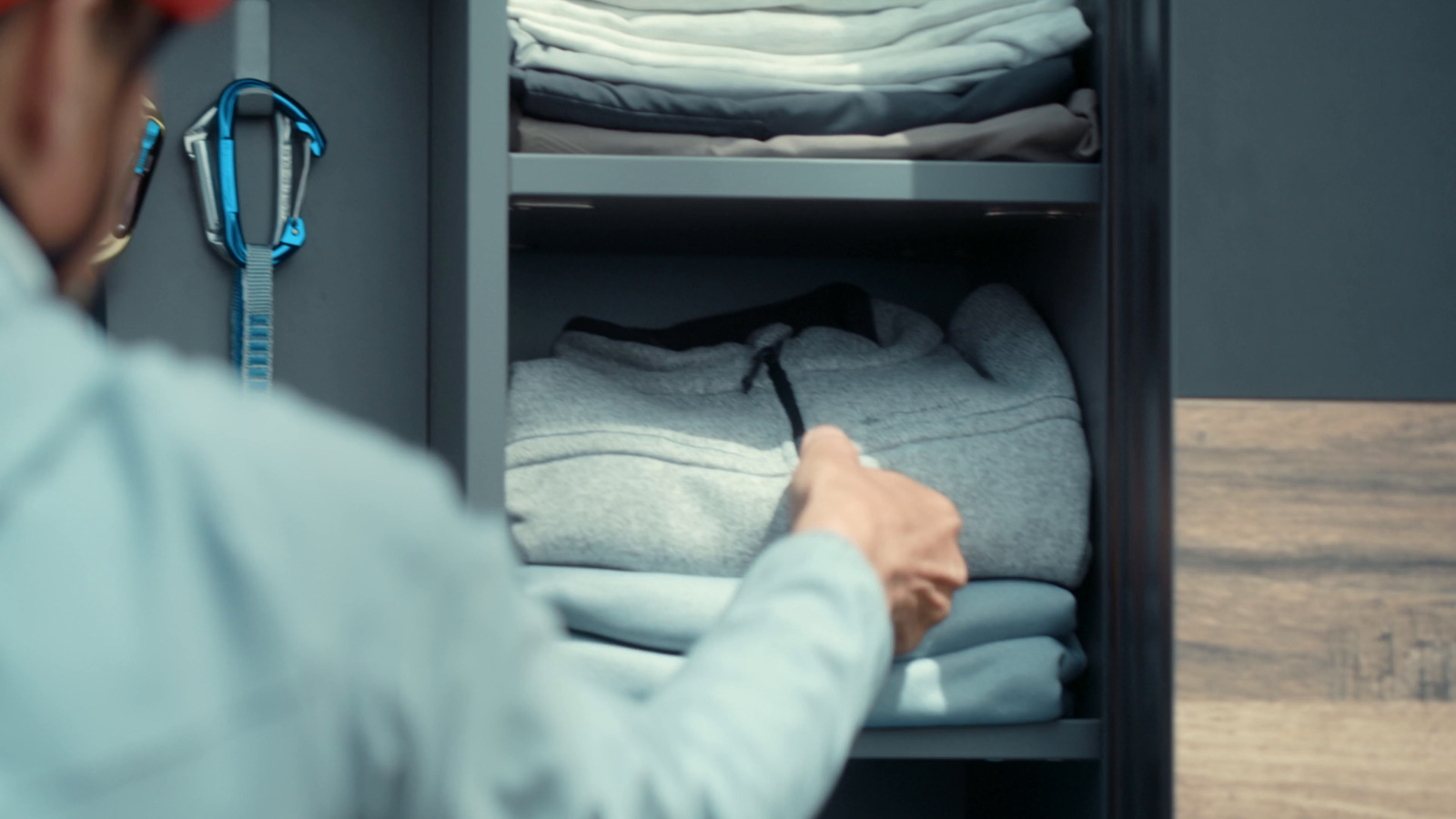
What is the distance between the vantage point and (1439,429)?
28.5 inches

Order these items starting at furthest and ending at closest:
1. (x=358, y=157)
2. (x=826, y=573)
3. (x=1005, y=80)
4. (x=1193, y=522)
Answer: (x=358, y=157) → (x=1005, y=80) → (x=1193, y=522) → (x=826, y=573)

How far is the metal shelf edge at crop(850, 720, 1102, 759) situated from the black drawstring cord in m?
0.21

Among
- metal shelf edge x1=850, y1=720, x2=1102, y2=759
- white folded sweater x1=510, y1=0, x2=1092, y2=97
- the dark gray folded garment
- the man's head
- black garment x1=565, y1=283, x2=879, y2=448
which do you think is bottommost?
metal shelf edge x1=850, y1=720, x2=1102, y2=759

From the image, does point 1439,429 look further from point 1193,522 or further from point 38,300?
point 38,300

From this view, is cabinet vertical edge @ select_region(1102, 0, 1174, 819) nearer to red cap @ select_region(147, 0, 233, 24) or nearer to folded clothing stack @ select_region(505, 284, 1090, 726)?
folded clothing stack @ select_region(505, 284, 1090, 726)

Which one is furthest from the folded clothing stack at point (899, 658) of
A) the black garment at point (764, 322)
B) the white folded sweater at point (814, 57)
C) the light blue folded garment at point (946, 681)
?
the white folded sweater at point (814, 57)

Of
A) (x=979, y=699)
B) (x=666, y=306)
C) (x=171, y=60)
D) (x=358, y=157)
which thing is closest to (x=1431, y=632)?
(x=979, y=699)

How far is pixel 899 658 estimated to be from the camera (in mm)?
793

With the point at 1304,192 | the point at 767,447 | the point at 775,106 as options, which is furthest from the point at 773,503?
the point at 1304,192

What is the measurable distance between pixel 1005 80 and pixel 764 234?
0.74 ft

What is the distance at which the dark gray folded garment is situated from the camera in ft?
2.67

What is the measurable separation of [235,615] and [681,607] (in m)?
0.52

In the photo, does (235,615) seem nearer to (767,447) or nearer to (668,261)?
(767,447)

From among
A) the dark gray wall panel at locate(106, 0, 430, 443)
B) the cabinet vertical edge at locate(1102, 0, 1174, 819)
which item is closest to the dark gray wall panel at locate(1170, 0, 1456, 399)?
the cabinet vertical edge at locate(1102, 0, 1174, 819)
